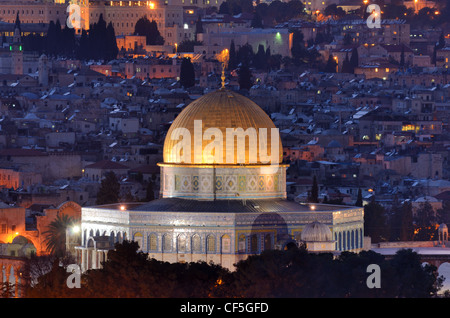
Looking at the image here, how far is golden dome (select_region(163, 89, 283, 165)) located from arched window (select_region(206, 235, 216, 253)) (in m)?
2.04

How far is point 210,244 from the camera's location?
5069 centimetres

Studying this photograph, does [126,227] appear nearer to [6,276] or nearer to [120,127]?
[6,276]

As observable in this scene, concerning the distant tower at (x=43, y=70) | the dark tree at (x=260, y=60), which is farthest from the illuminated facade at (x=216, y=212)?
the dark tree at (x=260, y=60)

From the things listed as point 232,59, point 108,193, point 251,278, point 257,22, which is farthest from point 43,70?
point 251,278

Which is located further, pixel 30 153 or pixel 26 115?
pixel 26 115

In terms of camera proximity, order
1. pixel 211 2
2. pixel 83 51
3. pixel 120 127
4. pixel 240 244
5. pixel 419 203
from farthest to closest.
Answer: pixel 211 2, pixel 83 51, pixel 120 127, pixel 419 203, pixel 240 244

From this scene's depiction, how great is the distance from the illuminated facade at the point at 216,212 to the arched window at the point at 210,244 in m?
0.02

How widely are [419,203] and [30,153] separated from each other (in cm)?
1730

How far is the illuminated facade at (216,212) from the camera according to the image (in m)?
50.6

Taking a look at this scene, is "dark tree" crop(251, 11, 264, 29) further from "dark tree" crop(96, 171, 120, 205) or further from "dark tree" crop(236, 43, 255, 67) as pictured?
"dark tree" crop(96, 171, 120, 205)

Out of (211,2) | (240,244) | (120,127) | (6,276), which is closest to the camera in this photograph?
(240,244)

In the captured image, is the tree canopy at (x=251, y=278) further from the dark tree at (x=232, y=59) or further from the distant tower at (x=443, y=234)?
the dark tree at (x=232, y=59)

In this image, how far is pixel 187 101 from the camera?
105 meters

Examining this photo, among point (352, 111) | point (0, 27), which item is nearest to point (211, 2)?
point (0, 27)
